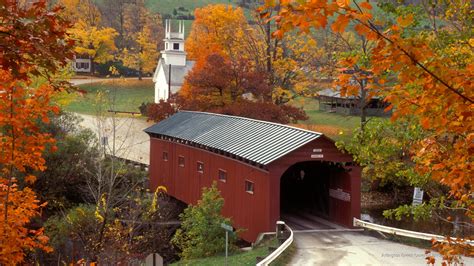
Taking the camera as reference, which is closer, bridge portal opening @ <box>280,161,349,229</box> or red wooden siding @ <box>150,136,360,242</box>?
red wooden siding @ <box>150,136,360,242</box>

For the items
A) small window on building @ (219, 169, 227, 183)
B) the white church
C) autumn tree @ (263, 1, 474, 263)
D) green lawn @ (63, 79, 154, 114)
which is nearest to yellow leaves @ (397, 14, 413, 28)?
autumn tree @ (263, 1, 474, 263)

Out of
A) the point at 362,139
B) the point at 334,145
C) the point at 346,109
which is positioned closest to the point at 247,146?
the point at 334,145

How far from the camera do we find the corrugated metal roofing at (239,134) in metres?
18.1

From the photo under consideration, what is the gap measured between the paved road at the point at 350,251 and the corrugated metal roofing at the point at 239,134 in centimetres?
255

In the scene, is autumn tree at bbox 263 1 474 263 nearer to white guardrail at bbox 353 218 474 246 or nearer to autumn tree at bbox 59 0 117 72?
white guardrail at bbox 353 218 474 246

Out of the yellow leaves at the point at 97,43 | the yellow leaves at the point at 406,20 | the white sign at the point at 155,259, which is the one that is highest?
the yellow leaves at the point at 97,43

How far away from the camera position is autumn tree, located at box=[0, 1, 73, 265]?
4.66 metres

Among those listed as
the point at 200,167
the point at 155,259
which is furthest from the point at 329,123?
the point at 155,259

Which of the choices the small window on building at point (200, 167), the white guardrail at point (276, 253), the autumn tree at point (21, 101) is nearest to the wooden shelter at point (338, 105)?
the small window on building at point (200, 167)

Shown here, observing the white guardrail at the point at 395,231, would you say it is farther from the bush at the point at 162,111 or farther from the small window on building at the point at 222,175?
the bush at the point at 162,111

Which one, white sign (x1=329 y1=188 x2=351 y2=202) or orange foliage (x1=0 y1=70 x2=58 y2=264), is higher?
orange foliage (x1=0 y1=70 x2=58 y2=264)

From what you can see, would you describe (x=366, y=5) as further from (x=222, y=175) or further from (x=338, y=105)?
(x=338, y=105)

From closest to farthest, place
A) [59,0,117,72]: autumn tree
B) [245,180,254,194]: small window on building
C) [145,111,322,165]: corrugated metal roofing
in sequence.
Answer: [145,111,322,165]: corrugated metal roofing → [245,180,254,194]: small window on building → [59,0,117,72]: autumn tree

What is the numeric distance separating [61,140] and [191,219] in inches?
400
